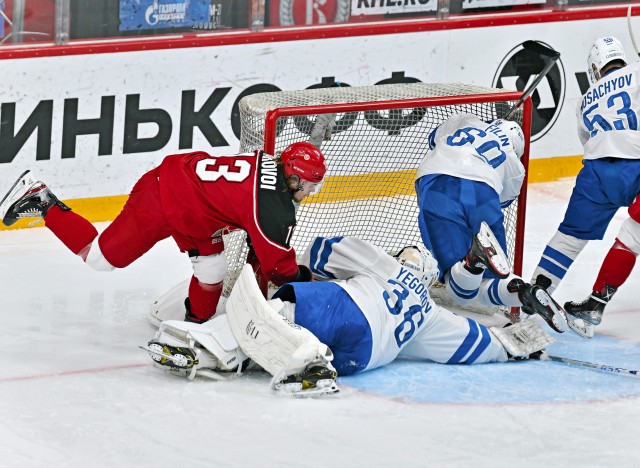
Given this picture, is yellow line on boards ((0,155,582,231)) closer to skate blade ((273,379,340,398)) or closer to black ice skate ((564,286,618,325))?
black ice skate ((564,286,618,325))

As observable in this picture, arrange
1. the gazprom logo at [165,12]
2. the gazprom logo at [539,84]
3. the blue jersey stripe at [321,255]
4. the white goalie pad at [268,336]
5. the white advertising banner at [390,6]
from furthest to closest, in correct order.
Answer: the gazprom logo at [539,84], the white advertising banner at [390,6], the gazprom logo at [165,12], the blue jersey stripe at [321,255], the white goalie pad at [268,336]

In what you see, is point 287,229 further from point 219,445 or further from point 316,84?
point 316,84

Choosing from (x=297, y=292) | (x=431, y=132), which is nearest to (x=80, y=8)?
(x=431, y=132)

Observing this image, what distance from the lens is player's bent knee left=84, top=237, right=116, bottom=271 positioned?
5020 mm

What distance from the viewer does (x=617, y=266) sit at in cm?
A: 526

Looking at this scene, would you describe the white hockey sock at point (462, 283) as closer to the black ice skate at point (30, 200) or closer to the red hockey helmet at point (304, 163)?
the red hockey helmet at point (304, 163)

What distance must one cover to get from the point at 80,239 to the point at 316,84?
6.57 ft

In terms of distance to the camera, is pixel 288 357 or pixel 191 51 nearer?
pixel 288 357

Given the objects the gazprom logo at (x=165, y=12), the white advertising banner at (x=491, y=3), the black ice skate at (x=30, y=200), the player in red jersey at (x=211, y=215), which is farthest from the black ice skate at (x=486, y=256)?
the white advertising banner at (x=491, y=3)

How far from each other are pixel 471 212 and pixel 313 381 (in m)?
1.04

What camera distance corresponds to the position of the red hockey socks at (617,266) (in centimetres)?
526

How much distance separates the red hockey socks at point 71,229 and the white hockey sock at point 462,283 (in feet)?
4.24

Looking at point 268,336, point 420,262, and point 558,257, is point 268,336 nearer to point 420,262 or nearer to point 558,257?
point 420,262

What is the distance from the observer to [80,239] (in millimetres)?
5117
